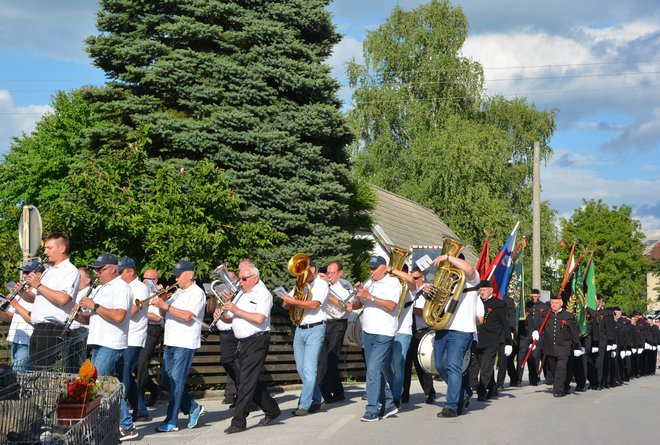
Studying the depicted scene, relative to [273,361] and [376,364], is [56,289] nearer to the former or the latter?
[376,364]

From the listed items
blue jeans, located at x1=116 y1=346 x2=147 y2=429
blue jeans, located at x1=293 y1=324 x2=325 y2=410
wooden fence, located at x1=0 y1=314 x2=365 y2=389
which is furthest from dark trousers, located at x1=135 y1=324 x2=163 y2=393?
blue jeans, located at x1=293 y1=324 x2=325 y2=410

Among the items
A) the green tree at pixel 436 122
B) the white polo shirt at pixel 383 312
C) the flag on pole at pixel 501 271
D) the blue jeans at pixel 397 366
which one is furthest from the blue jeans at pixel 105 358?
the green tree at pixel 436 122

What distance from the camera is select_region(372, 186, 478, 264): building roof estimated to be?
37.6 m

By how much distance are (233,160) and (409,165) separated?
31.5 meters

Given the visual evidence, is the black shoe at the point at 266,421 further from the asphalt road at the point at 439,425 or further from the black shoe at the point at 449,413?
the black shoe at the point at 449,413

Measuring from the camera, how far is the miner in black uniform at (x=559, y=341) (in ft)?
60.2

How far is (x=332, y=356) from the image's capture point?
15.4 metres

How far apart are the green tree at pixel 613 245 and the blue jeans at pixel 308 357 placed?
65985 millimetres

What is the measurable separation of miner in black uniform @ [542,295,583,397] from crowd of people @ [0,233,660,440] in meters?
1.24

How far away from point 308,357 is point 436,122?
37.9 metres

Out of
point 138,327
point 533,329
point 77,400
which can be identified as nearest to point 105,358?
point 138,327

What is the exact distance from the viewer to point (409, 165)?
4994 cm

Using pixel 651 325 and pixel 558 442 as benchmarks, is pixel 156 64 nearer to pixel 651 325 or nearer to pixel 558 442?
pixel 558 442

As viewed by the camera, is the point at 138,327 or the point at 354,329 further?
the point at 354,329
